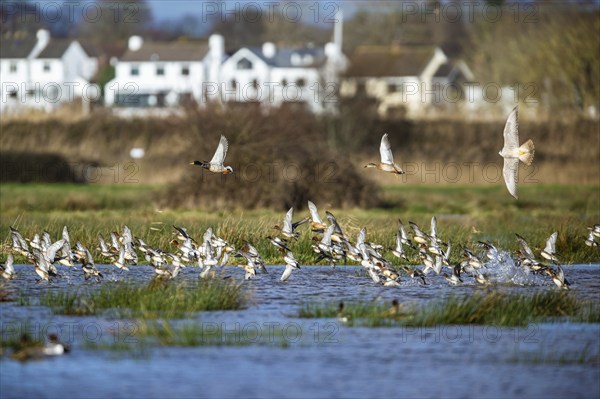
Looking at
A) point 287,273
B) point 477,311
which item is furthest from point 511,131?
point 477,311

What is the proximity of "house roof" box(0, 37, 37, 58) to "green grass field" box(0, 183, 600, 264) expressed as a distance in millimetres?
55998

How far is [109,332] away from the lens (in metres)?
15.6

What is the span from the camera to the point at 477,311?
1641 cm

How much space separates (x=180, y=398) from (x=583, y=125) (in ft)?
140

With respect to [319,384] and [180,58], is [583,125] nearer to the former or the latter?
[319,384]

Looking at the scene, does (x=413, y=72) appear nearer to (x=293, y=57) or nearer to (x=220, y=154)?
(x=293, y=57)

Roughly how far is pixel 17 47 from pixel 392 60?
31632mm

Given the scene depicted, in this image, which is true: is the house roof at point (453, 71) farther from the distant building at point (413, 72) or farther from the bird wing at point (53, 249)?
the bird wing at point (53, 249)

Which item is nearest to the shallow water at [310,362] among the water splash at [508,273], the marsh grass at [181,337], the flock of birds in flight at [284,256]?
the marsh grass at [181,337]

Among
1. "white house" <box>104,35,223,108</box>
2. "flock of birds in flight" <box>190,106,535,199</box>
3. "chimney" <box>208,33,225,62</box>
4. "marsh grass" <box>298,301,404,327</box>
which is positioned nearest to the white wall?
"white house" <box>104,35,223,108</box>

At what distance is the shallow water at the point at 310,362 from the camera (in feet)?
43.8

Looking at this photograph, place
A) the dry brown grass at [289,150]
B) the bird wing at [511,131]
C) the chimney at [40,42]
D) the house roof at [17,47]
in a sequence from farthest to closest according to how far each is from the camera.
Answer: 1. the chimney at [40,42]
2. the house roof at [17,47]
3. the dry brown grass at [289,150]
4. the bird wing at [511,131]

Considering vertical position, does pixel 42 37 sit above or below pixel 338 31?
above

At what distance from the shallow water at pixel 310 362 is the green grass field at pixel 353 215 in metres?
6.18
